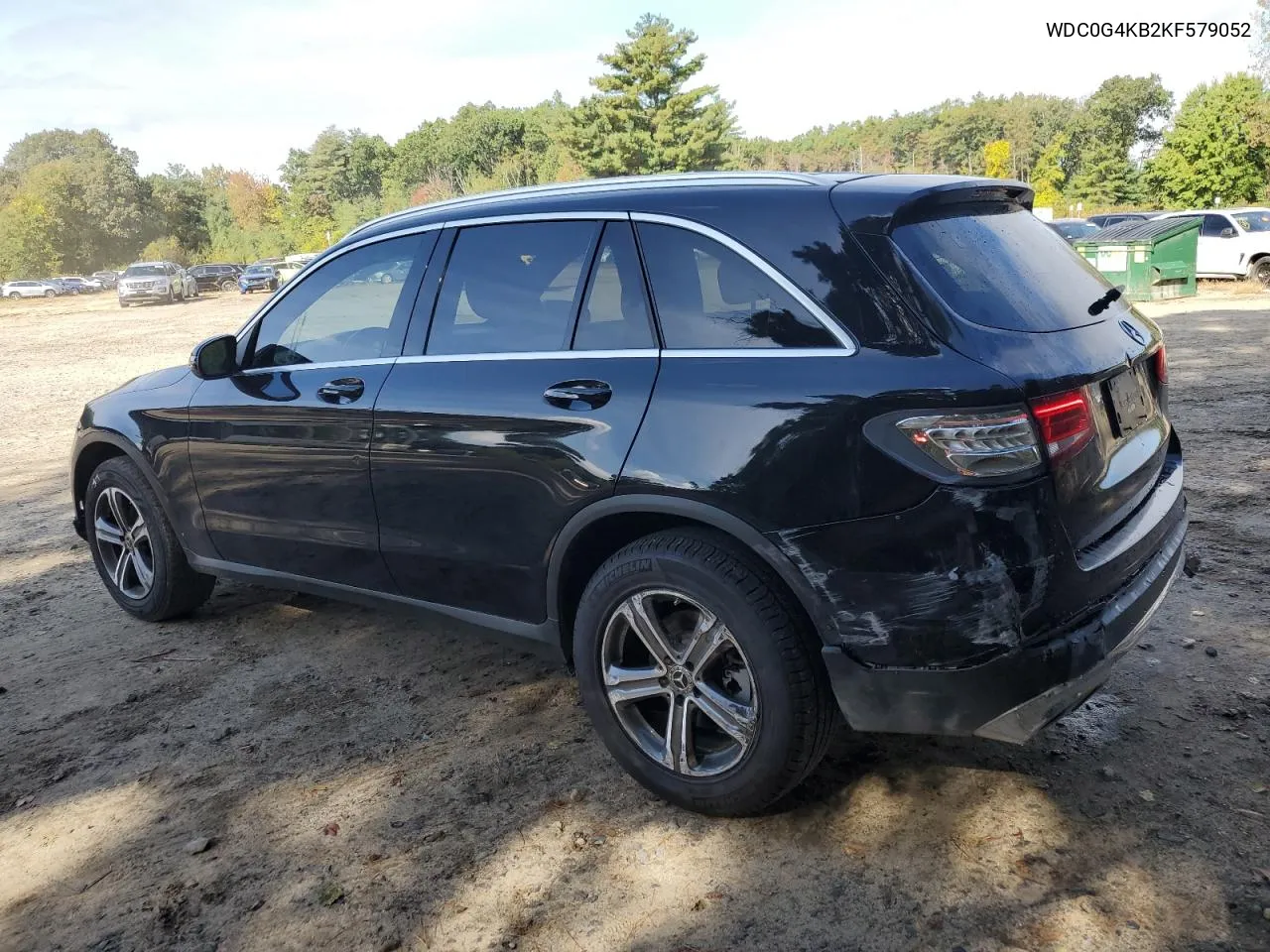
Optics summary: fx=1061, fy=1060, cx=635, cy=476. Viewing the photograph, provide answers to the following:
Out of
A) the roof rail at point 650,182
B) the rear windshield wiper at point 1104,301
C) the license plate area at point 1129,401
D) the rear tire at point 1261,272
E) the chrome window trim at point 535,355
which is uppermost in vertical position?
the roof rail at point 650,182

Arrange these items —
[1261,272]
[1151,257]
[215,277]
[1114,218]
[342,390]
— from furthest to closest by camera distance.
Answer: [215,277]
[1114,218]
[1261,272]
[1151,257]
[342,390]

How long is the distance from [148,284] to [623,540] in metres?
45.9

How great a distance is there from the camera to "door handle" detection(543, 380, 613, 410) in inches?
124

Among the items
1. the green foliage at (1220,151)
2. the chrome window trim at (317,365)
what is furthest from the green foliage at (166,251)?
the chrome window trim at (317,365)

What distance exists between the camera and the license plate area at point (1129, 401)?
9.51 feet

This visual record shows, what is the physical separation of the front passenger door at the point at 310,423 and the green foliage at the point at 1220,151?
43793 millimetres

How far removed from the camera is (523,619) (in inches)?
138

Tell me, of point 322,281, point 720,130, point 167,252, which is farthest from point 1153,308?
point 167,252

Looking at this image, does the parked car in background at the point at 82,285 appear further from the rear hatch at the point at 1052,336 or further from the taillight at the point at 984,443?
the taillight at the point at 984,443

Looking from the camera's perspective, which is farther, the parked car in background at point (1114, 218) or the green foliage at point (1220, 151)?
the green foliage at point (1220, 151)

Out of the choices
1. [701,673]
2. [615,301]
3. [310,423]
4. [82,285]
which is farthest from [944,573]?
[82,285]

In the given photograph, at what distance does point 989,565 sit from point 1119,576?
0.55 m

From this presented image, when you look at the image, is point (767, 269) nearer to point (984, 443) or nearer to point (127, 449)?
point (984, 443)

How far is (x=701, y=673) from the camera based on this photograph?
3.04 metres
